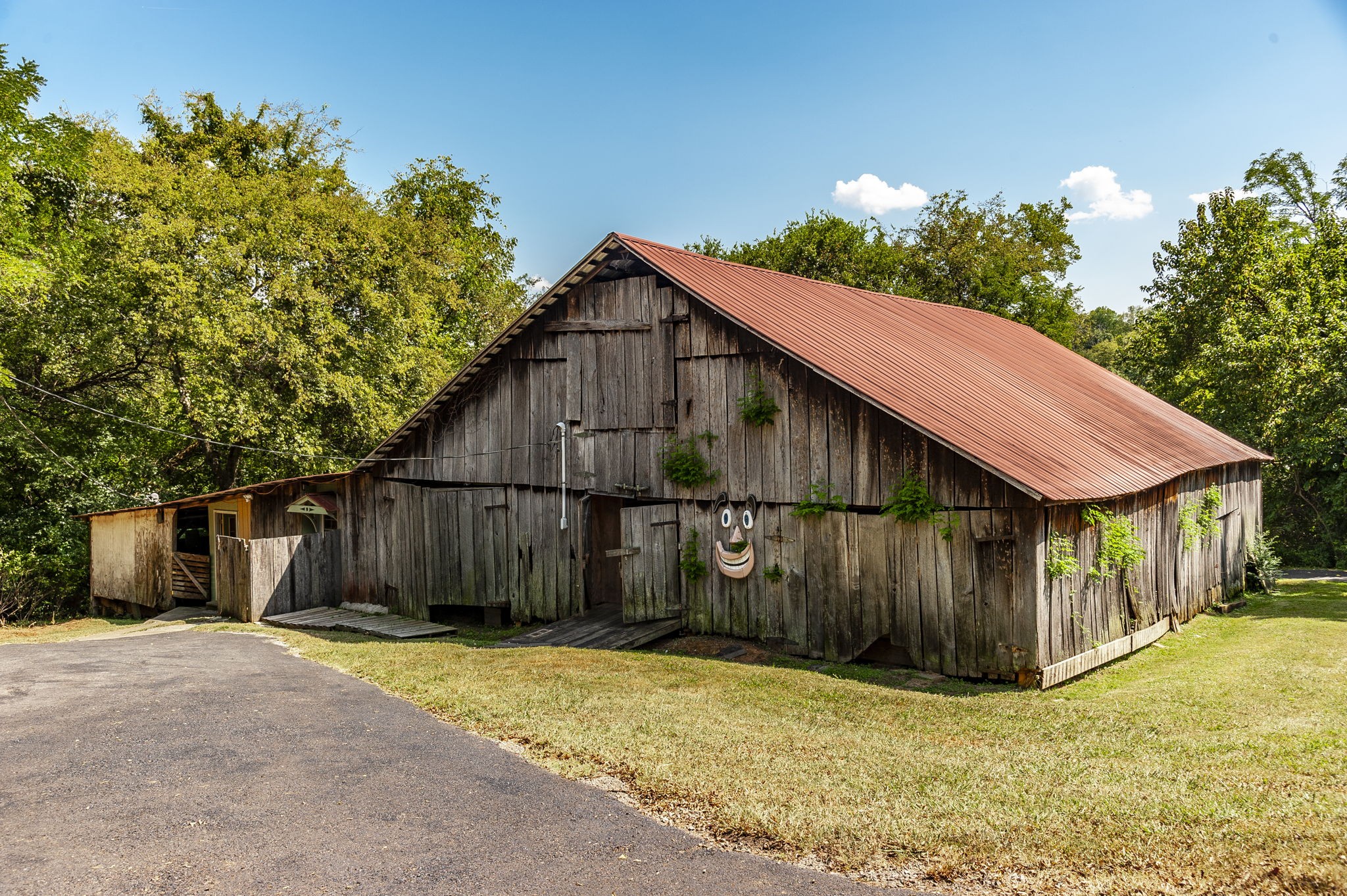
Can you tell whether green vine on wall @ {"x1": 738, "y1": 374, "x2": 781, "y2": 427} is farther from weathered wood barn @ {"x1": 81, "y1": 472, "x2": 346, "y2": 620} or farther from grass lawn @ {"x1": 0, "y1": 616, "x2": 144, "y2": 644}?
grass lawn @ {"x1": 0, "y1": 616, "x2": 144, "y2": 644}

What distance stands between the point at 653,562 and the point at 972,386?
6.58 metres

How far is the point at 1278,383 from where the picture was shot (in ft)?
93.0

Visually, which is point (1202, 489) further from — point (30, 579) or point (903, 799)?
point (30, 579)

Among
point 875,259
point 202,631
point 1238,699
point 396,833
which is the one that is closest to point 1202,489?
point 1238,699

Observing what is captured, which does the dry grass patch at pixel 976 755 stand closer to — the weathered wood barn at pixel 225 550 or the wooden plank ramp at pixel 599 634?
the wooden plank ramp at pixel 599 634

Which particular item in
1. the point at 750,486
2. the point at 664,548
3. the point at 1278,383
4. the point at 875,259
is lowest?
the point at 664,548

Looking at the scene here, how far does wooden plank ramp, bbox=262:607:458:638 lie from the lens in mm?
17625

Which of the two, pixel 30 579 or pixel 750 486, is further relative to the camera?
pixel 30 579

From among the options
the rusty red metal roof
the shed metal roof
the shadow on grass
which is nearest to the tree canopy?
the shed metal roof

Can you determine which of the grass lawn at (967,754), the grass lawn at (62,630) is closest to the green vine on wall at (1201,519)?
the grass lawn at (967,754)

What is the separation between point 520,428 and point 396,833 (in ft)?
39.2

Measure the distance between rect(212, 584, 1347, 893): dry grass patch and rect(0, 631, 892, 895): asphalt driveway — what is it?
0.61 metres

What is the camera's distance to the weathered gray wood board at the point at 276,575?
19641 mm

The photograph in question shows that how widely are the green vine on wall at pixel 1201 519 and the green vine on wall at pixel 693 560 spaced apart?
911cm
